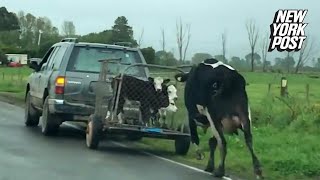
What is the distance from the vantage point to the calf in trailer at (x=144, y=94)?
41.5ft

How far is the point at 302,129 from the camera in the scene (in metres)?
16.0

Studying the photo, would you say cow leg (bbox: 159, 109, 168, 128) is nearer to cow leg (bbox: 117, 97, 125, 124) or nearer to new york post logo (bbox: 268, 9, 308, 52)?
cow leg (bbox: 117, 97, 125, 124)

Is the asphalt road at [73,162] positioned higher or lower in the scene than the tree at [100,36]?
lower

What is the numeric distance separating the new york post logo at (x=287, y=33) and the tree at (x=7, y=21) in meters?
98.7

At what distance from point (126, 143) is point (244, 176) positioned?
460cm

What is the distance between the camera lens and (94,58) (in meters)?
14.7

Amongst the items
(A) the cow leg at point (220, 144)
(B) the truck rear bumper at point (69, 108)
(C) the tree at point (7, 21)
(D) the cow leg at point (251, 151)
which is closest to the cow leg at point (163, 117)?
(B) the truck rear bumper at point (69, 108)

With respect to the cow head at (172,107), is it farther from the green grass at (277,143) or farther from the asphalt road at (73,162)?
the asphalt road at (73,162)

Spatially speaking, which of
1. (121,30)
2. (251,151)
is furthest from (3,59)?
(251,151)

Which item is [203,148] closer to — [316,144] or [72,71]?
[316,144]

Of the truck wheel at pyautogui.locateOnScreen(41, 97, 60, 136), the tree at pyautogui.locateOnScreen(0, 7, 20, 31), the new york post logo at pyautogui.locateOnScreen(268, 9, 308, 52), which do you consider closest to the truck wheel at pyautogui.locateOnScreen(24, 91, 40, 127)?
the truck wheel at pyautogui.locateOnScreen(41, 97, 60, 136)

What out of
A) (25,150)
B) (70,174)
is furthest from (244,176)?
(25,150)

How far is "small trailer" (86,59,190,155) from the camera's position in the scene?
12.5m

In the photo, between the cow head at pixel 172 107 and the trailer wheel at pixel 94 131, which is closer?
the trailer wheel at pixel 94 131
